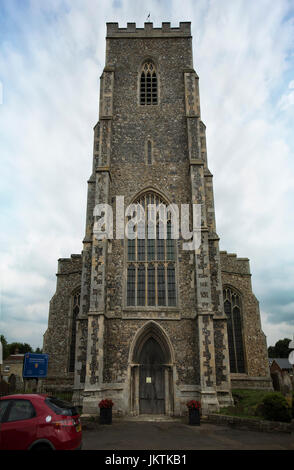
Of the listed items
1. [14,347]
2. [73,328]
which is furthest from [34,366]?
[14,347]

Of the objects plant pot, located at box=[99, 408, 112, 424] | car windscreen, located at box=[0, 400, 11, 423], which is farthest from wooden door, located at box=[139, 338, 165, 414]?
car windscreen, located at box=[0, 400, 11, 423]

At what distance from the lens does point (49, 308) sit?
814 inches

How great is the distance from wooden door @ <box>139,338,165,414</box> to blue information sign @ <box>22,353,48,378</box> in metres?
5.00

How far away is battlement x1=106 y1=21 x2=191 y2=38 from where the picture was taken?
2169 cm

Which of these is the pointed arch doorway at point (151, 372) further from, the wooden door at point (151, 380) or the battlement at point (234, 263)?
the battlement at point (234, 263)

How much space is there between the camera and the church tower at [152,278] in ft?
48.8

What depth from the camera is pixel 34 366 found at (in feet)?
40.9

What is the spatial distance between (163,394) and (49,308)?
9098 millimetres

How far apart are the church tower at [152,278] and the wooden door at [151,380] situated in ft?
0.15

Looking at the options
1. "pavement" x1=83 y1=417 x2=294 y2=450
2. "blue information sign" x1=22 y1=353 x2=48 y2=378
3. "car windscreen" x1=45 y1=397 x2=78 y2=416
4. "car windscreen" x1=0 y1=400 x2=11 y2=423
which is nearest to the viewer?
"car windscreen" x1=0 y1=400 x2=11 y2=423

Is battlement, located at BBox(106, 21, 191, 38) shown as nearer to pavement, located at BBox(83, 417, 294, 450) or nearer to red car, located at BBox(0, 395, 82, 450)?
pavement, located at BBox(83, 417, 294, 450)

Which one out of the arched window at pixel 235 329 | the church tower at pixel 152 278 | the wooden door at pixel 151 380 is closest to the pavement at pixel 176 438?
the church tower at pixel 152 278

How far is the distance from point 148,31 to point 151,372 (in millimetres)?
20747

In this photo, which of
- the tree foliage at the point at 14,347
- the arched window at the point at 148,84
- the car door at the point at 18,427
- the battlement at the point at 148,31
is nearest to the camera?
the car door at the point at 18,427
